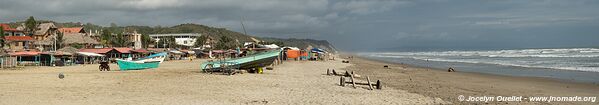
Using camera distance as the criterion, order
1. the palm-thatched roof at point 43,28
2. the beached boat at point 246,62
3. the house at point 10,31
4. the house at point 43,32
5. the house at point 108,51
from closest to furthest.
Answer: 1. the beached boat at point 246,62
2. the house at point 108,51
3. the house at point 10,31
4. the house at point 43,32
5. the palm-thatched roof at point 43,28

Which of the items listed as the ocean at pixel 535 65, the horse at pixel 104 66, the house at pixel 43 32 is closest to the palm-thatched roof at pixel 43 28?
the house at pixel 43 32

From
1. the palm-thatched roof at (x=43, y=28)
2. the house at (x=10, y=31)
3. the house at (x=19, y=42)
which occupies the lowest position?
the house at (x=19, y=42)

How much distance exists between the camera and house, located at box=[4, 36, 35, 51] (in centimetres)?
6000

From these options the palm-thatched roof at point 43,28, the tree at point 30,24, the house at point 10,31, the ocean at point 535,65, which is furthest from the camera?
the palm-thatched roof at point 43,28

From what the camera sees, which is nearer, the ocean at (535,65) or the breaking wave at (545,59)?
the ocean at (535,65)

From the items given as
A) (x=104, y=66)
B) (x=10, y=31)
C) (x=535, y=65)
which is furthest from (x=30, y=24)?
(x=535, y=65)

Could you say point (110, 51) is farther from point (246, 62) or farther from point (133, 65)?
point (246, 62)

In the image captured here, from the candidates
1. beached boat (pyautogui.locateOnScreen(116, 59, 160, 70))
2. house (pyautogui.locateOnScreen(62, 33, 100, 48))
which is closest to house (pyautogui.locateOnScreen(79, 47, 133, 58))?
house (pyautogui.locateOnScreen(62, 33, 100, 48))

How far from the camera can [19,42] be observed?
62406 millimetres

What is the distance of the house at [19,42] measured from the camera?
2362 inches

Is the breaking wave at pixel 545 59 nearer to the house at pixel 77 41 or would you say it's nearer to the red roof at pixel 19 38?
the house at pixel 77 41

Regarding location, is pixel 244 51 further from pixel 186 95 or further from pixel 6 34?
pixel 6 34

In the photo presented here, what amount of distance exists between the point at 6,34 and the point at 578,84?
66.1 meters

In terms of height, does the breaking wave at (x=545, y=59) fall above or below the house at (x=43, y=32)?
below
